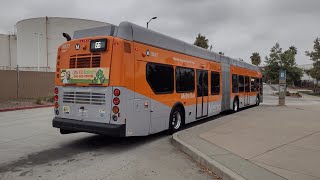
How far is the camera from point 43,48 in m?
43.5

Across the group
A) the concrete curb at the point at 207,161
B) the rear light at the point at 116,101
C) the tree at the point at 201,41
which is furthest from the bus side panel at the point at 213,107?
the tree at the point at 201,41

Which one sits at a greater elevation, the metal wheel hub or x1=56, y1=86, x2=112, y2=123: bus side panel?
x1=56, y1=86, x2=112, y2=123: bus side panel

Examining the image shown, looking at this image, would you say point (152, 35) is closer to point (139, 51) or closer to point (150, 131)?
point (139, 51)

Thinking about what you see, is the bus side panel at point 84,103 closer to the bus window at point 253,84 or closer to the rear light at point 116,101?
the rear light at point 116,101

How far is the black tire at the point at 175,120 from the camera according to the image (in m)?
10.3

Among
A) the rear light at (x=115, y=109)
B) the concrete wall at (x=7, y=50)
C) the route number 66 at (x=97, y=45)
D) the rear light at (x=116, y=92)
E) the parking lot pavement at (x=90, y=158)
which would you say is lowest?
the parking lot pavement at (x=90, y=158)

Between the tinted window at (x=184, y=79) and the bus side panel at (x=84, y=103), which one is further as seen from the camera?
the tinted window at (x=184, y=79)

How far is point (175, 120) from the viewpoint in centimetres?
1073

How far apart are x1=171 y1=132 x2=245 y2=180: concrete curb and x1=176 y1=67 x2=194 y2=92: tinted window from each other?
7.60ft

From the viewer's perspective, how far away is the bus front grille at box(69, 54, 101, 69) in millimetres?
8280

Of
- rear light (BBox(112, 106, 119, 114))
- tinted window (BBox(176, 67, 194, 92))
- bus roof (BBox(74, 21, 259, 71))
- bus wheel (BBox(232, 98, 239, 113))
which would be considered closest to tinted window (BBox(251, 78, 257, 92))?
bus wheel (BBox(232, 98, 239, 113))

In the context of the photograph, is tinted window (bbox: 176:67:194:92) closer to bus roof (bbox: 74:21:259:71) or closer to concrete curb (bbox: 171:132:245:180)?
bus roof (bbox: 74:21:259:71)

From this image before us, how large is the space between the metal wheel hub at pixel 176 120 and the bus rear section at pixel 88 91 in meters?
2.96

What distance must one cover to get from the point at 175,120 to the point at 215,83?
4.24 meters
